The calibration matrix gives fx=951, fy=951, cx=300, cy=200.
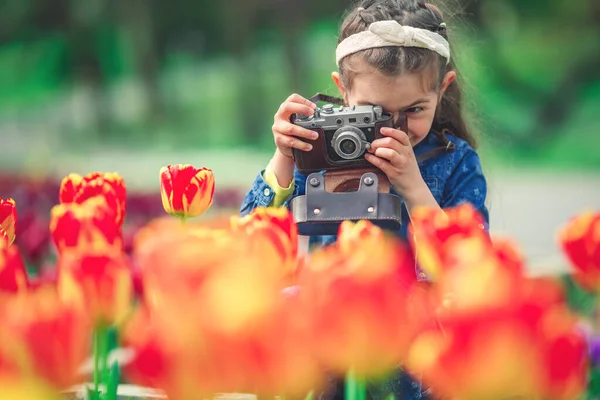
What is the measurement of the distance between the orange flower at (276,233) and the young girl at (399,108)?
0.43 metres

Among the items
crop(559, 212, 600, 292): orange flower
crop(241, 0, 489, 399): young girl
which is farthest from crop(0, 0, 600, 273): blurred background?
crop(559, 212, 600, 292): orange flower

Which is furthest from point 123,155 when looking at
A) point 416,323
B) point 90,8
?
point 416,323

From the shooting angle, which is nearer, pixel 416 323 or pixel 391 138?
pixel 416 323

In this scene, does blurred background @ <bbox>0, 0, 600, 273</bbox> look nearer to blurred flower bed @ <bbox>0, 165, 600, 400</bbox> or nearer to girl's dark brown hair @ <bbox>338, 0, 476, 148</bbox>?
girl's dark brown hair @ <bbox>338, 0, 476, 148</bbox>

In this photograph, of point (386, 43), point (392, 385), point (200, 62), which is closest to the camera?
point (392, 385)

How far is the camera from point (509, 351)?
1.00ft

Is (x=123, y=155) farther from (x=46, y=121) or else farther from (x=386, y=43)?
(x=386, y=43)

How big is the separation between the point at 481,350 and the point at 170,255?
4.1 inches

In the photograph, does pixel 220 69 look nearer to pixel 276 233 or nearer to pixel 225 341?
pixel 276 233

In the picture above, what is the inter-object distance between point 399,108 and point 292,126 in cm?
14

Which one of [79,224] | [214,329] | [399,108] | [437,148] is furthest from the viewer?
[437,148]

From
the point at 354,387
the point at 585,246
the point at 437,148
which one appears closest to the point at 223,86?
the point at 437,148

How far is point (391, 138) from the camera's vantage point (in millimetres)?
1000

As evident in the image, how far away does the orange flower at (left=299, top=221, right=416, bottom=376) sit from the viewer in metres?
0.32
